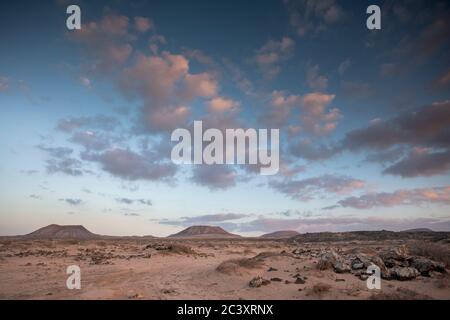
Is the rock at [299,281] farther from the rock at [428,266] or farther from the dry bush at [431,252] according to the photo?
the dry bush at [431,252]

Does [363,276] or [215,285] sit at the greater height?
[363,276]

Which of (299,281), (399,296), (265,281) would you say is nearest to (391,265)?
(299,281)

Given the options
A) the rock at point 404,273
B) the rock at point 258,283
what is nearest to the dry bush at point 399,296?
the rock at point 404,273

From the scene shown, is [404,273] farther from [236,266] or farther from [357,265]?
[236,266]

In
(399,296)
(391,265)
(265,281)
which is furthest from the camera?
(391,265)

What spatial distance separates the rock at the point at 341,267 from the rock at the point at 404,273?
214 cm

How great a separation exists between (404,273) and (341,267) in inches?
115

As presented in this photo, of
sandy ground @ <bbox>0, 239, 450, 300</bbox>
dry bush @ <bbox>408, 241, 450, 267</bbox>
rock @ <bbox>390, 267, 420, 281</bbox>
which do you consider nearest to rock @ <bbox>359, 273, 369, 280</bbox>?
sandy ground @ <bbox>0, 239, 450, 300</bbox>

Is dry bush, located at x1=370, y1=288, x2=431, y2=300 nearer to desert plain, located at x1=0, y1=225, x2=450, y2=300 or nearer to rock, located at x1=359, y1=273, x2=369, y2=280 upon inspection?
desert plain, located at x1=0, y1=225, x2=450, y2=300

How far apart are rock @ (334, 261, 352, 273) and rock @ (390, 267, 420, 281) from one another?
2138 mm

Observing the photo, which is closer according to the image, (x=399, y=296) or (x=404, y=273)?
(x=399, y=296)

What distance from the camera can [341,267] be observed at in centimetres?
1673
